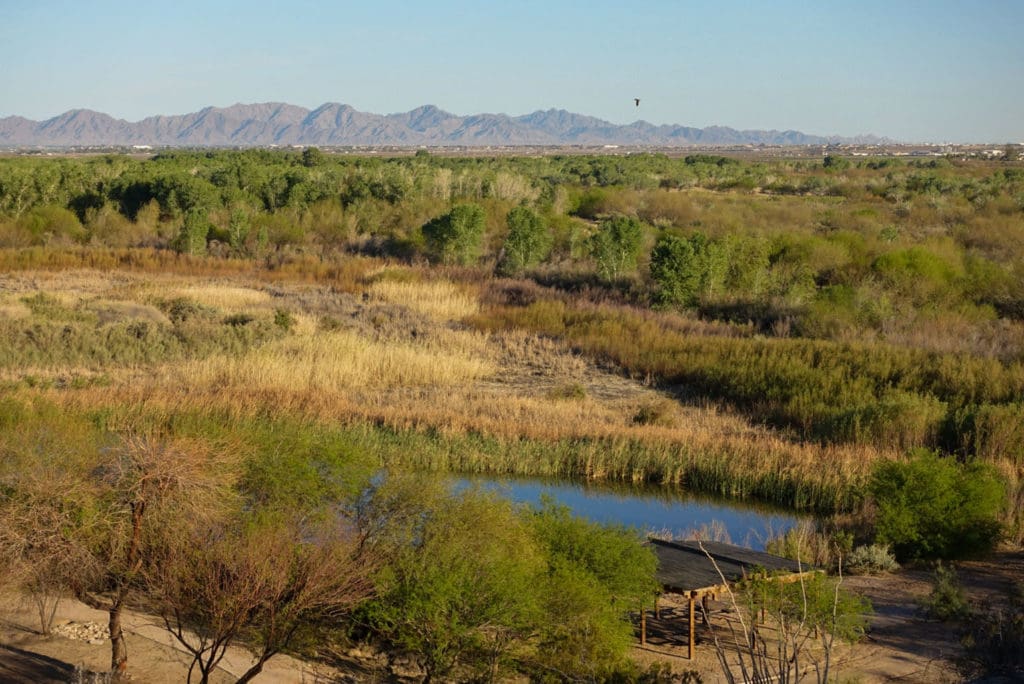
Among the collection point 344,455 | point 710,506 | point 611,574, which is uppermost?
point 344,455

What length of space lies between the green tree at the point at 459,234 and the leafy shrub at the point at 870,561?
105 feet

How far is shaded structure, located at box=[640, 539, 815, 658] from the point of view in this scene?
11.6 meters

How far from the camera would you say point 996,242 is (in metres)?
48.0

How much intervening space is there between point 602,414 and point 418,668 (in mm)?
14451

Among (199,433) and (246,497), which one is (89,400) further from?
(246,497)

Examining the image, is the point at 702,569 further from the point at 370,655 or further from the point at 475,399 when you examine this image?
the point at 475,399

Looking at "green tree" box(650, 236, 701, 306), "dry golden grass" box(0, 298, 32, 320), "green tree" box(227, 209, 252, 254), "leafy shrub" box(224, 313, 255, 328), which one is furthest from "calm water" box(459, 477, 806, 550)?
"green tree" box(227, 209, 252, 254)

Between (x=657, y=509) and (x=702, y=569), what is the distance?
23.0 ft

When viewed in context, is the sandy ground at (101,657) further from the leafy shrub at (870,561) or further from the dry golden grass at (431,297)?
the dry golden grass at (431,297)

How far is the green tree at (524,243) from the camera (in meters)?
44.9

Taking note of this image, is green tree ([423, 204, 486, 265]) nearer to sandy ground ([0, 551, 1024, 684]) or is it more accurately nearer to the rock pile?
sandy ground ([0, 551, 1024, 684])

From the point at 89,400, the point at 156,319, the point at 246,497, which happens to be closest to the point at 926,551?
the point at 246,497

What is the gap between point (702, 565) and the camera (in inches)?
499

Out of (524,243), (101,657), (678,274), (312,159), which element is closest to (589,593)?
(101,657)
